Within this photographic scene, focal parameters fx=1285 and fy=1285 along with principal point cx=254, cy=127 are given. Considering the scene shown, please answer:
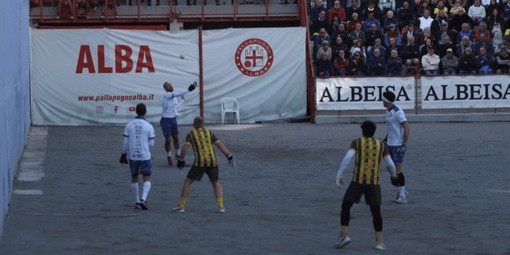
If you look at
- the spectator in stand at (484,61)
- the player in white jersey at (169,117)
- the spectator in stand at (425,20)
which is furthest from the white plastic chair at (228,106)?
the player in white jersey at (169,117)

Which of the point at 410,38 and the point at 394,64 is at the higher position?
the point at 410,38

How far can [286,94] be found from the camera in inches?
1500

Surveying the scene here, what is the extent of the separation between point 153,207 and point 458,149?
11287 mm

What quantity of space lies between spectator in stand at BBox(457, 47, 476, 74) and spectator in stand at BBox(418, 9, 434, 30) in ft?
6.25

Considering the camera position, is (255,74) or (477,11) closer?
(255,74)

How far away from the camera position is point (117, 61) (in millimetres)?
37250

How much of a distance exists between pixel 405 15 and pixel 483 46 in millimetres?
2884

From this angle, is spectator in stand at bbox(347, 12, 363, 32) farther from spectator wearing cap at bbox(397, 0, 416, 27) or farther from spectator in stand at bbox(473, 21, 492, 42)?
spectator in stand at bbox(473, 21, 492, 42)

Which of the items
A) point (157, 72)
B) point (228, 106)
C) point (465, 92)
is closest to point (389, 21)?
point (465, 92)

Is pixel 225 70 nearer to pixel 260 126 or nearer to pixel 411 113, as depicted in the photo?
pixel 260 126

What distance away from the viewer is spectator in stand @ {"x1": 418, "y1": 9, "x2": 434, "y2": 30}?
129 feet

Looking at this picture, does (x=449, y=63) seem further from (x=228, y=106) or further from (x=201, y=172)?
(x=201, y=172)

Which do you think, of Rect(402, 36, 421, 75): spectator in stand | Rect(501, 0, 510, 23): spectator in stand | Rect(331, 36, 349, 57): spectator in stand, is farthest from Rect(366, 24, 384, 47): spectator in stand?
Rect(501, 0, 510, 23): spectator in stand

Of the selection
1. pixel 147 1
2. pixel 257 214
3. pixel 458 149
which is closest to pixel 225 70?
pixel 147 1
